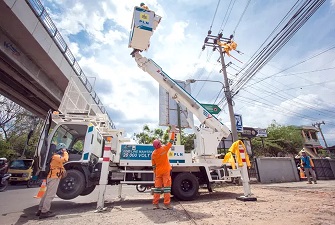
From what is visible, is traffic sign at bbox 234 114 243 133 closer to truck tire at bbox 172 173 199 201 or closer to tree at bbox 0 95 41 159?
truck tire at bbox 172 173 199 201

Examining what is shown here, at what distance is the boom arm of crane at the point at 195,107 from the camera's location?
7.16m

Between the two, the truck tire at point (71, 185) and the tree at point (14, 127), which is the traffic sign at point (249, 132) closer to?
the truck tire at point (71, 185)

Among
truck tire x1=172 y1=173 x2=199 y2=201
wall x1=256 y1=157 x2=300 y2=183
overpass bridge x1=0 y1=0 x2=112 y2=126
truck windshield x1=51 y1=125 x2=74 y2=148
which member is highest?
overpass bridge x1=0 y1=0 x2=112 y2=126

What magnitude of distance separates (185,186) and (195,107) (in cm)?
308

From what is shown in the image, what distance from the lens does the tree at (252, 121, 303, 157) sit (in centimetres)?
2311

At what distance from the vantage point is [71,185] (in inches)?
222

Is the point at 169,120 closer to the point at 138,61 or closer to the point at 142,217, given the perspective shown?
the point at 138,61

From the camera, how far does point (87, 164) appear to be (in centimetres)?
589

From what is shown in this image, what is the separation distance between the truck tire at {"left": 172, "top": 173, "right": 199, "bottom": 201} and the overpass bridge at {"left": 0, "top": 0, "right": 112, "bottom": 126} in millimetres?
3977

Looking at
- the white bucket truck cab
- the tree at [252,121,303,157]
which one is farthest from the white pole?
the tree at [252,121,303,157]

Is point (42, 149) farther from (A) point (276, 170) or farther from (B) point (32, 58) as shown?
(A) point (276, 170)

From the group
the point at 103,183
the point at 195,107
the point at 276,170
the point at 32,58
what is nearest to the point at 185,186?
the point at 103,183

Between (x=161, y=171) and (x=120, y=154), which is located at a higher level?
(x=120, y=154)

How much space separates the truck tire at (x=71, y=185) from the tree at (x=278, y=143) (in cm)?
2073
